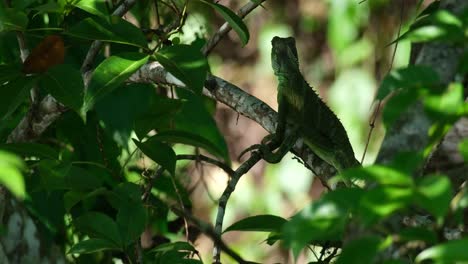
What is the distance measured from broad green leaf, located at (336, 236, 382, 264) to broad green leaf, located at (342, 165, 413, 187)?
0.08 meters

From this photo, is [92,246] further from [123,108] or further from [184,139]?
[123,108]

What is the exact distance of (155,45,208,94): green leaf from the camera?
2.20 m

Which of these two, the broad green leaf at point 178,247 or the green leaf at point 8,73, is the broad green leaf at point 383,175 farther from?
the green leaf at point 8,73

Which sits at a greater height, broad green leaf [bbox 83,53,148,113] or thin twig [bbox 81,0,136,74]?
thin twig [bbox 81,0,136,74]

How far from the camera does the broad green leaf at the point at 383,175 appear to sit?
4.05 feet

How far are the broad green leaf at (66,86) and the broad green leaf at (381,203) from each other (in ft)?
4.00

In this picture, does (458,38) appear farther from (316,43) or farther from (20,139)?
(316,43)

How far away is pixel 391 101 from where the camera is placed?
1.36m

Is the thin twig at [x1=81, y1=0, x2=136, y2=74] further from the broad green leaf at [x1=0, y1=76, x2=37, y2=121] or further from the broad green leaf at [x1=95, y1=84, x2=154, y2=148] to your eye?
the broad green leaf at [x1=0, y1=76, x2=37, y2=121]

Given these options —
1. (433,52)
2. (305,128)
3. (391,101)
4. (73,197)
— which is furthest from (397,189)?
(305,128)

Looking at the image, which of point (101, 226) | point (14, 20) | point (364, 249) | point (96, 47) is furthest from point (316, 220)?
point (96, 47)

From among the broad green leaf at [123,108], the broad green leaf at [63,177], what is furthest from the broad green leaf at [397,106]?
the broad green leaf at [123,108]

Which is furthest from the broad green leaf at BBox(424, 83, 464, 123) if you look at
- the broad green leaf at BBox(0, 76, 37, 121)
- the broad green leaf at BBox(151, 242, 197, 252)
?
the broad green leaf at BBox(0, 76, 37, 121)

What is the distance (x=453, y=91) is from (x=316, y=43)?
16.7 ft
